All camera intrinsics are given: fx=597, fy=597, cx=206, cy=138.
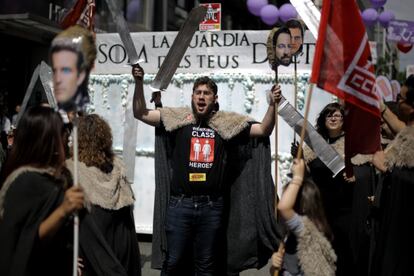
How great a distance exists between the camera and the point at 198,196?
478cm

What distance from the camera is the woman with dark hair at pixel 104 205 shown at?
156 inches

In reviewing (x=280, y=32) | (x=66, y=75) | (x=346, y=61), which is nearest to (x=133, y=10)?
(x=280, y=32)

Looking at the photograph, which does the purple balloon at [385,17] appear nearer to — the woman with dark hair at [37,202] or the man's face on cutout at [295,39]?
the man's face on cutout at [295,39]

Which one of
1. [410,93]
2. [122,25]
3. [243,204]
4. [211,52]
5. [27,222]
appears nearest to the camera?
[27,222]

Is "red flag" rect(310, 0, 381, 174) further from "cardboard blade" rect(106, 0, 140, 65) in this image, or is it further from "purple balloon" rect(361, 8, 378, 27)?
"purple balloon" rect(361, 8, 378, 27)

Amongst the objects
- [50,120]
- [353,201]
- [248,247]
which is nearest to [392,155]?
[353,201]

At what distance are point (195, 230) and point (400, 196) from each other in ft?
5.54

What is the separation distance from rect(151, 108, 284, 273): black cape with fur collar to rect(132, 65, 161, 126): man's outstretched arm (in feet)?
0.57

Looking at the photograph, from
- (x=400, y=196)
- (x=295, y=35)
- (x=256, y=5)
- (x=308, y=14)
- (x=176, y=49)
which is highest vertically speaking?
(x=256, y=5)

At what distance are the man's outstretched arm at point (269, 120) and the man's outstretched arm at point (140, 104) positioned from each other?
0.81m

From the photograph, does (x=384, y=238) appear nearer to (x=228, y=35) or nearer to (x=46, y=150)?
(x=46, y=150)

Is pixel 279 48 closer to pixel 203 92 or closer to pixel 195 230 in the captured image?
pixel 203 92

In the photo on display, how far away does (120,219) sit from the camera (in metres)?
4.33

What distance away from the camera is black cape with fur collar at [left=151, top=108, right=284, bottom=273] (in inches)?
202
